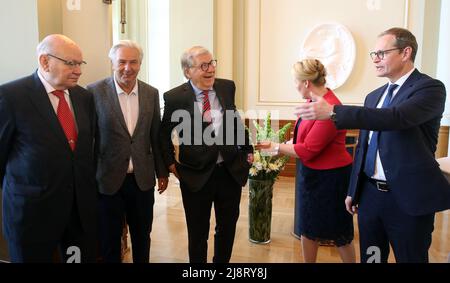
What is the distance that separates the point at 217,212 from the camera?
2428 millimetres

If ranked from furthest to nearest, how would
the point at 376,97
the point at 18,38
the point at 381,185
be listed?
the point at 18,38
the point at 376,97
the point at 381,185

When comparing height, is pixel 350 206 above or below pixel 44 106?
below

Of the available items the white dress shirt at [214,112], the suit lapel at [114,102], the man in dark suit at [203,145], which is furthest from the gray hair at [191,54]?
the suit lapel at [114,102]

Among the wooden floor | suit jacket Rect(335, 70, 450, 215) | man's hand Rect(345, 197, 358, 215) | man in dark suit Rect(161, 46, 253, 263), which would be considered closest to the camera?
suit jacket Rect(335, 70, 450, 215)

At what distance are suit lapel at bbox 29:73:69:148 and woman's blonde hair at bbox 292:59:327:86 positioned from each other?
4.14 feet

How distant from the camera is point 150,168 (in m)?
2.28

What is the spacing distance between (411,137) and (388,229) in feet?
1.48

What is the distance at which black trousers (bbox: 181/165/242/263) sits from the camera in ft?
7.62

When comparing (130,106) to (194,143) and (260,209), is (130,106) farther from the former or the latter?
(260,209)

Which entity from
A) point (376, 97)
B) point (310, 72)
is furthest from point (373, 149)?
point (310, 72)

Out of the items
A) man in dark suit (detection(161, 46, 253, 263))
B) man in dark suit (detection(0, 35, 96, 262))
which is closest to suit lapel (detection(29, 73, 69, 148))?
man in dark suit (detection(0, 35, 96, 262))

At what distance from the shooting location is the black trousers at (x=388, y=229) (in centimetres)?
173

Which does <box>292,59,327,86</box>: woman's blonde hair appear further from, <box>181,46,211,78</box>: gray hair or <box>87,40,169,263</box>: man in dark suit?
<box>87,40,169,263</box>: man in dark suit

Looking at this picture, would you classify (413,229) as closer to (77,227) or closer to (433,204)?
(433,204)
